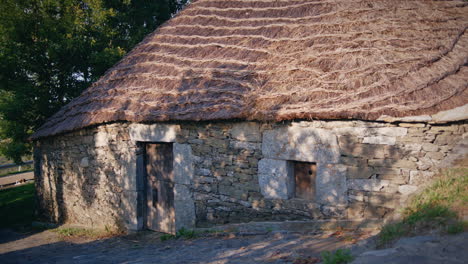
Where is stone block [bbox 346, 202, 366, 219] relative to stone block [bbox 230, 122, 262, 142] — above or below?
below

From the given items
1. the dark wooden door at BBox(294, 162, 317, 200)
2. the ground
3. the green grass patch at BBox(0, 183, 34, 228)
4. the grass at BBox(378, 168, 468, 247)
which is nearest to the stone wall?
the dark wooden door at BBox(294, 162, 317, 200)

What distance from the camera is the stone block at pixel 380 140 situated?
14.2 ft

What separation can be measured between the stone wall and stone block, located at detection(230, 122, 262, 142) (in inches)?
0.6

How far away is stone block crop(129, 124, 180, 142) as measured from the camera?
19.7 feet

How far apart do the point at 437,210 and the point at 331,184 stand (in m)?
1.43

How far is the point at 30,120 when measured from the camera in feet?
29.0

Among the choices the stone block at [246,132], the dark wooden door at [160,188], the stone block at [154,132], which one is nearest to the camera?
the stone block at [246,132]

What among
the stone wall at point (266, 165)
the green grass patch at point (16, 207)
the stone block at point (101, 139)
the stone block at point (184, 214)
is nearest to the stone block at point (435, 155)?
the stone wall at point (266, 165)

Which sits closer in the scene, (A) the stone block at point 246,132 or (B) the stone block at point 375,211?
(B) the stone block at point 375,211

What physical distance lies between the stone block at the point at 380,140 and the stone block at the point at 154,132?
9.93ft

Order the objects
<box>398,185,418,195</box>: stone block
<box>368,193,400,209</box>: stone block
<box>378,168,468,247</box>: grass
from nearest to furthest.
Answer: <box>378,168,468,247</box>: grass → <box>398,185,418,195</box>: stone block → <box>368,193,400,209</box>: stone block

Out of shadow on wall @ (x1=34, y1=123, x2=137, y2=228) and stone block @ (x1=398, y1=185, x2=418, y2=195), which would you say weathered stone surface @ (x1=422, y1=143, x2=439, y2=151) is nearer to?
stone block @ (x1=398, y1=185, x2=418, y2=195)

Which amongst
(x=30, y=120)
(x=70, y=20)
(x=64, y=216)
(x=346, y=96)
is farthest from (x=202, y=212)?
(x=70, y=20)

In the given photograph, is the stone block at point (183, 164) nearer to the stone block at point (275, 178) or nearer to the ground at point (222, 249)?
the ground at point (222, 249)
